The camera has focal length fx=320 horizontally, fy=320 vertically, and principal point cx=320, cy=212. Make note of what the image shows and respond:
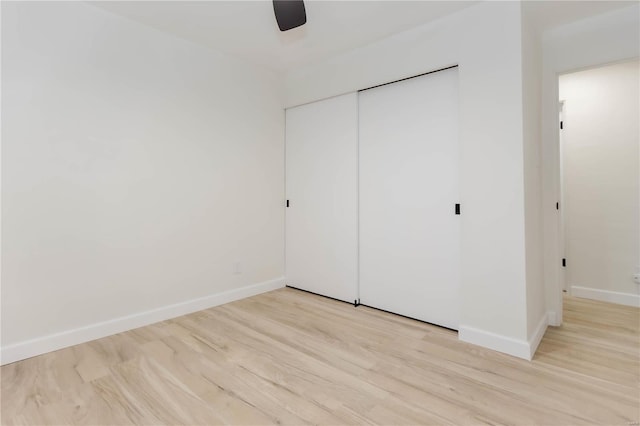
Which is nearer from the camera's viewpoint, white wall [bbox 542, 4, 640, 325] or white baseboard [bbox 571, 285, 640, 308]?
white wall [bbox 542, 4, 640, 325]

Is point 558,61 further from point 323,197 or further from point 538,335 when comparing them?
point 323,197

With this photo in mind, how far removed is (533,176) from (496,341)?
1215mm

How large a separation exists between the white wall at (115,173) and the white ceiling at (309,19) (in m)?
0.19

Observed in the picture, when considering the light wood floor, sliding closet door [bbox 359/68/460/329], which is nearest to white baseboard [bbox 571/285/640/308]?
the light wood floor

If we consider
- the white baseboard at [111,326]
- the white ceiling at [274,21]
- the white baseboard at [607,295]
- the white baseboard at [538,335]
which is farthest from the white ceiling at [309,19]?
the white baseboard at [607,295]

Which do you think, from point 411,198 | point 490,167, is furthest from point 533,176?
point 411,198

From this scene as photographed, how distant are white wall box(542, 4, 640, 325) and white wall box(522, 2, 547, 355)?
9cm

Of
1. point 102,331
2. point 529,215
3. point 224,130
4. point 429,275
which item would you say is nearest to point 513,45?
point 529,215

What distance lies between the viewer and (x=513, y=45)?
2119 millimetres

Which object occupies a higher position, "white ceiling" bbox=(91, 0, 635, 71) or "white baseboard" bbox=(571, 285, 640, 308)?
"white ceiling" bbox=(91, 0, 635, 71)

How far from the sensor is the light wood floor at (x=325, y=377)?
1.56 m

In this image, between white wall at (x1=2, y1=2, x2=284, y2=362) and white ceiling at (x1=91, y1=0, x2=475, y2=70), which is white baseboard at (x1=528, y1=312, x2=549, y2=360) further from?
white wall at (x1=2, y1=2, x2=284, y2=362)

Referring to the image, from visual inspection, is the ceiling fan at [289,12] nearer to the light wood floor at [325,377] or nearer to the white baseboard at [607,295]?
the light wood floor at [325,377]

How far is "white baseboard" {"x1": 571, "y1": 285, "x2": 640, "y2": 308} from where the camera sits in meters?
3.08
